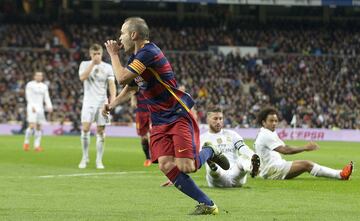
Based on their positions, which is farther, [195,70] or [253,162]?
[195,70]

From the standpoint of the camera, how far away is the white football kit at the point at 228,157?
12625 mm

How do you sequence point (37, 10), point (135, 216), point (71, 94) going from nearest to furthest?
point (135, 216), point (71, 94), point (37, 10)

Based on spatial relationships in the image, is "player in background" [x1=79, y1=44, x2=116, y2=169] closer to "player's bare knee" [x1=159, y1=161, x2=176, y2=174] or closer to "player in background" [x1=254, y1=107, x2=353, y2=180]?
"player in background" [x1=254, y1=107, x2=353, y2=180]

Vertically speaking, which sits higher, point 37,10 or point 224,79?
point 37,10

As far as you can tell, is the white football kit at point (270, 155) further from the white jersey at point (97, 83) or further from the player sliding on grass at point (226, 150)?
the white jersey at point (97, 83)

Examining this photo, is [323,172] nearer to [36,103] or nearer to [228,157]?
[228,157]

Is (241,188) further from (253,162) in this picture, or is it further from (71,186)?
(71,186)

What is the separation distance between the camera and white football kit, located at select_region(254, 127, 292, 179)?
1441 cm

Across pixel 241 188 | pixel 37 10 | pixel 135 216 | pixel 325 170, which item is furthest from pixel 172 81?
pixel 37 10

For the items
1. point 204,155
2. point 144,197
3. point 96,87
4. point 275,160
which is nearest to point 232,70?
point 96,87

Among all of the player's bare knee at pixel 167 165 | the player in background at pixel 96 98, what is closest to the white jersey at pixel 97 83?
the player in background at pixel 96 98

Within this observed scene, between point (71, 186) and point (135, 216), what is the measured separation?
4307 mm

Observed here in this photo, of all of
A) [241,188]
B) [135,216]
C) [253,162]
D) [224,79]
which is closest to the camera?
[135,216]

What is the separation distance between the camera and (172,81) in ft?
30.8
